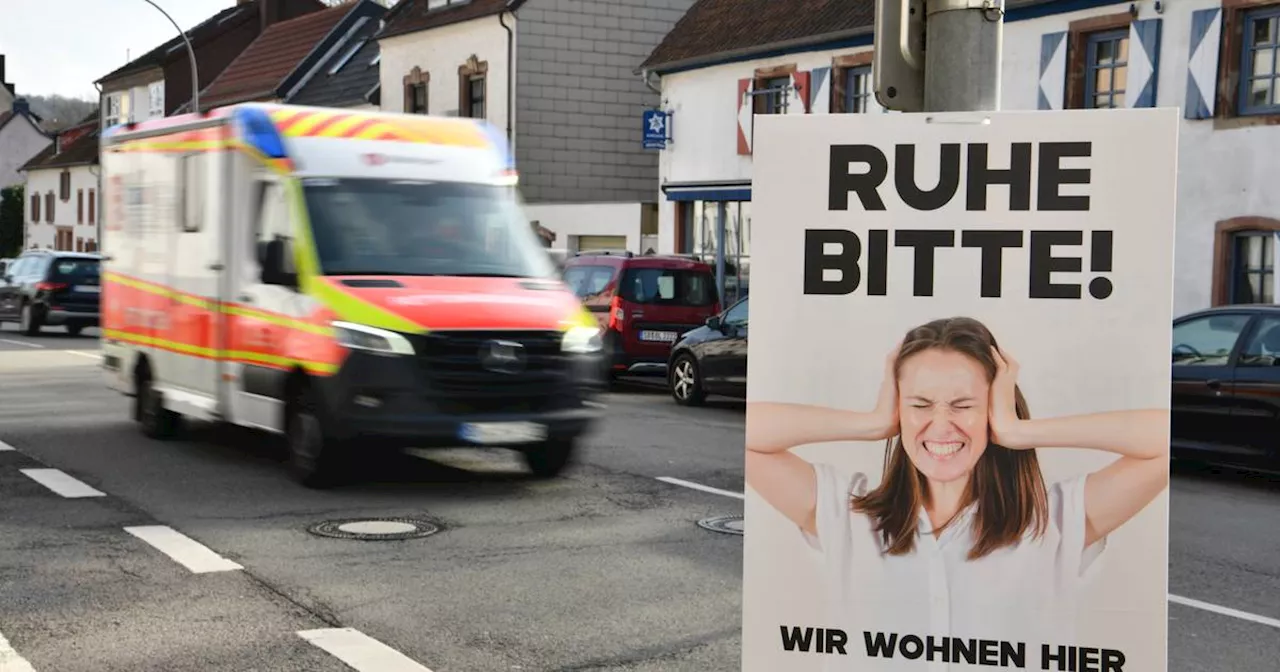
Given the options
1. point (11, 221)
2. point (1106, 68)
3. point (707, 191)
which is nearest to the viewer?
point (1106, 68)

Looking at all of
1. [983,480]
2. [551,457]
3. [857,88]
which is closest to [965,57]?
[983,480]

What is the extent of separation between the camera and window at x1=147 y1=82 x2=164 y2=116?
61938 millimetres

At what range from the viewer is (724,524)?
9.31m

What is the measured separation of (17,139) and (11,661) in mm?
90928

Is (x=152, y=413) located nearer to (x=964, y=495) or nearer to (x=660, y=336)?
(x=660, y=336)

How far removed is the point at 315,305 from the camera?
1049 cm

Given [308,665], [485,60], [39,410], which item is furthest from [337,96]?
[308,665]

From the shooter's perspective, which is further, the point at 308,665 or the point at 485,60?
the point at 485,60

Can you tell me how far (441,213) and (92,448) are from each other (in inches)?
143

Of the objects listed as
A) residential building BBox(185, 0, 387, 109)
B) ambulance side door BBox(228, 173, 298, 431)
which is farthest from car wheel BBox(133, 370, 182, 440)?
residential building BBox(185, 0, 387, 109)

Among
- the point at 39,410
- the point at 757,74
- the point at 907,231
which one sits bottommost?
the point at 39,410

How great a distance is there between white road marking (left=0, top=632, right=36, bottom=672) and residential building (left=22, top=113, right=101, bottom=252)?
199ft

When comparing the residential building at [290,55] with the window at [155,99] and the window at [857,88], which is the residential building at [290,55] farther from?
the window at [857,88]

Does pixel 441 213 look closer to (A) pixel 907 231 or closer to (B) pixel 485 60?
(A) pixel 907 231
